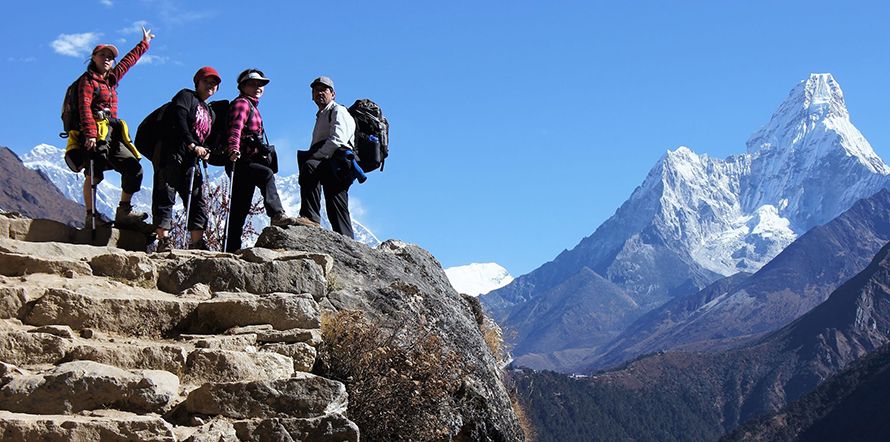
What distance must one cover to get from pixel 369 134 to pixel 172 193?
259 centimetres

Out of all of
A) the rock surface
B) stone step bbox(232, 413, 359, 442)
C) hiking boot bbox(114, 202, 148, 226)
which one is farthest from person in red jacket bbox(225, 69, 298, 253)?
stone step bbox(232, 413, 359, 442)

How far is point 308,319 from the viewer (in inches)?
289

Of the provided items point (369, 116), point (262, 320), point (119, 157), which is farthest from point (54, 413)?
point (369, 116)

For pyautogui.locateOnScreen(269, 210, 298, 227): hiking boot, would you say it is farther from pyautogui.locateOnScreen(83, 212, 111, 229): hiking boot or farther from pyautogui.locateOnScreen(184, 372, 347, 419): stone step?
pyautogui.locateOnScreen(184, 372, 347, 419): stone step

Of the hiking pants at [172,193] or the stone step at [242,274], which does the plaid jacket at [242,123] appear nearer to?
the hiking pants at [172,193]

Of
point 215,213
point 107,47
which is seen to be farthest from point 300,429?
point 215,213

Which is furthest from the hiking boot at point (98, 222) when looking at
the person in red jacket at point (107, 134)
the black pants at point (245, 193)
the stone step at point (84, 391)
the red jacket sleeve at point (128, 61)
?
the stone step at point (84, 391)

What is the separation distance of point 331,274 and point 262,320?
1658 mm

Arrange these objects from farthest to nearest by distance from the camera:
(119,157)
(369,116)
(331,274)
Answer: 1. (369,116)
2. (119,157)
3. (331,274)

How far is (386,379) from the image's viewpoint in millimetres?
7289

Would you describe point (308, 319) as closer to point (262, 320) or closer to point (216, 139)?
point (262, 320)

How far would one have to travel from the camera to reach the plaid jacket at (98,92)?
393 inches

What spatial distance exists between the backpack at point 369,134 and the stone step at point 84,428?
6.49 meters

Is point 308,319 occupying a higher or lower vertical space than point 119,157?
lower
